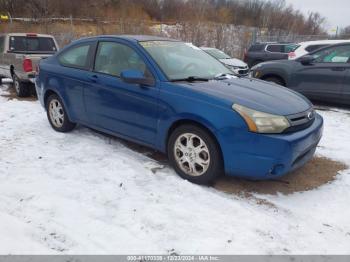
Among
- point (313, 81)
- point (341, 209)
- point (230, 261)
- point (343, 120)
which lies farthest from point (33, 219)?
point (313, 81)

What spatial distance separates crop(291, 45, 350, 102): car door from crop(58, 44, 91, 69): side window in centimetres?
520

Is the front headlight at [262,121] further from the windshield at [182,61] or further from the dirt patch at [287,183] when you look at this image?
the windshield at [182,61]

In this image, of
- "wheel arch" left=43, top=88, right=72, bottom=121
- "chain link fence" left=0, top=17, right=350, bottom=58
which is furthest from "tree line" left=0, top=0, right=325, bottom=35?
"wheel arch" left=43, top=88, right=72, bottom=121

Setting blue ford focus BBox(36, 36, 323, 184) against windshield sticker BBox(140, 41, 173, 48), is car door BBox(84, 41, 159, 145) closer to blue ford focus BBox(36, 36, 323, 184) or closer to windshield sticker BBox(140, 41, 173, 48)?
blue ford focus BBox(36, 36, 323, 184)

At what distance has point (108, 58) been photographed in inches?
191

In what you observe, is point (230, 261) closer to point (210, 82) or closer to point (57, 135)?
point (210, 82)

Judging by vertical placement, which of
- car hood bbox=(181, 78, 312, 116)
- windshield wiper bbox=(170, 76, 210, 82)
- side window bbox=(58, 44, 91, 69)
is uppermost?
side window bbox=(58, 44, 91, 69)

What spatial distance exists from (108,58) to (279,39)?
26816 millimetres

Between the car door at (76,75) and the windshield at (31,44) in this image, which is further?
the windshield at (31,44)

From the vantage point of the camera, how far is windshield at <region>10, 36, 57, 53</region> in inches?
377

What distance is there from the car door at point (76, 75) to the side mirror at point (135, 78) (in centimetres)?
102

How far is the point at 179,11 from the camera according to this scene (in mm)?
37500

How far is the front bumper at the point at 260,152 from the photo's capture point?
3.47m

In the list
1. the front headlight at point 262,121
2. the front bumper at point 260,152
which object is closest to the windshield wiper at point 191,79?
the front headlight at point 262,121
